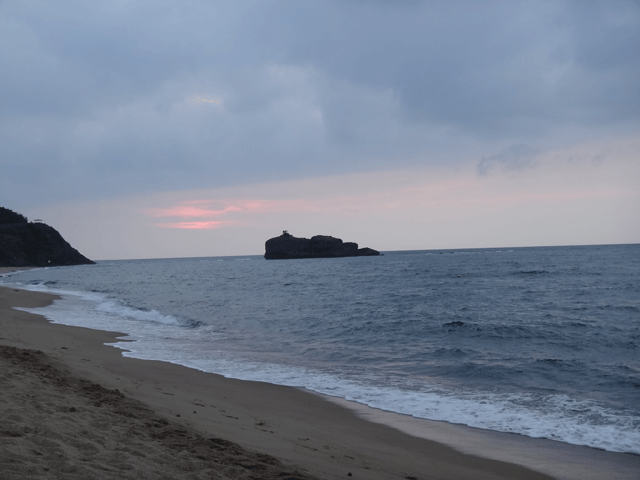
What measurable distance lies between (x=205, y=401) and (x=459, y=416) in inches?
188

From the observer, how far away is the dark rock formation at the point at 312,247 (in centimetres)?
15625

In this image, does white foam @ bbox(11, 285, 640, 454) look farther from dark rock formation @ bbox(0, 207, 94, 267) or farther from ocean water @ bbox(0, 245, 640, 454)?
dark rock formation @ bbox(0, 207, 94, 267)

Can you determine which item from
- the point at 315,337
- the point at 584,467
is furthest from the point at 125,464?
the point at 315,337

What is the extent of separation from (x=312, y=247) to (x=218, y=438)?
15126 cm

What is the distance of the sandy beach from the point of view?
4438mm

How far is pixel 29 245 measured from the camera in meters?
127

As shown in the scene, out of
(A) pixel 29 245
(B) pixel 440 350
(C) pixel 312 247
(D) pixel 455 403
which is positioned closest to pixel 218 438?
(D) pixel 455 403

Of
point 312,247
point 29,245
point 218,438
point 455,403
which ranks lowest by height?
point 455,403

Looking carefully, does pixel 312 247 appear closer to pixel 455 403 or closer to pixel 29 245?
pixel 29 245

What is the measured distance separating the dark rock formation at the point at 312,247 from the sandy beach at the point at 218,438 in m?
146

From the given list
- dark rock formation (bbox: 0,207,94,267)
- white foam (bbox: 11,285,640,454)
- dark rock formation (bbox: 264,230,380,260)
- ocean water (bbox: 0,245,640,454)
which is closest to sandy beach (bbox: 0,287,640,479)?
white foam (bbox: 11,285,640,454)

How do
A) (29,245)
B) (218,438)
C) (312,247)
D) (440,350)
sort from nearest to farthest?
(218,438), (440,350), (29,245), (312,247)

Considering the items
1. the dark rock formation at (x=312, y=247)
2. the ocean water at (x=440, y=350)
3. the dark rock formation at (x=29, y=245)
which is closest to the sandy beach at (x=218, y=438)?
the ocean water at (x=440, y=350)

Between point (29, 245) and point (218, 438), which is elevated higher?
point (29, 245)
